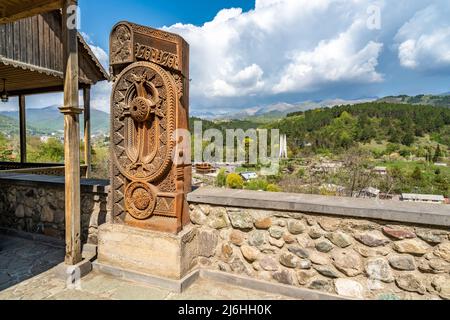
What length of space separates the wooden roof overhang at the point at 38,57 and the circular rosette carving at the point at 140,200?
203 inches

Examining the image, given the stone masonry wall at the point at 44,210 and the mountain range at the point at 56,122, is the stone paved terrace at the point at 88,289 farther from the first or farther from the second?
the mountain range at the point at 56,122

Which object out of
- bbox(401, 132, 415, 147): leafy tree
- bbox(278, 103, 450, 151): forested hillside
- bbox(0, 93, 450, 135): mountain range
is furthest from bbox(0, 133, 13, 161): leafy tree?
bbox(401, 132, 415, 147): leafy tree


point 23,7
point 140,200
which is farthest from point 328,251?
point 23,7

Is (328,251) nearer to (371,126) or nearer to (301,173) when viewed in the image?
(301,173)

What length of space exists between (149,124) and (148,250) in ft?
4.02

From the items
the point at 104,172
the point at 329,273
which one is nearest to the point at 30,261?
the point at 329,273

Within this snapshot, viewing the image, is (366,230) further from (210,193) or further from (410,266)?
(210,193)

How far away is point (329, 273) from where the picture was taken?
2.38 metres

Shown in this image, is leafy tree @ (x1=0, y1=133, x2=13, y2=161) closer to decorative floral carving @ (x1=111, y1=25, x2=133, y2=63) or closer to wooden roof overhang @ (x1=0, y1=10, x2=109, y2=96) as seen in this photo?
wooden roof overhang @ (x1=0, y1=10, x2=109, y2=96)

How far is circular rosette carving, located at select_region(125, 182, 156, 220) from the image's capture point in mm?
2746

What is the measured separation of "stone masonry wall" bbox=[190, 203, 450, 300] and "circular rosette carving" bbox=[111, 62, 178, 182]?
Answer: 2.16ft

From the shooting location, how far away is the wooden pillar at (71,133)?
9.05 feet

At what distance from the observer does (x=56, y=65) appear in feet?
24.2
